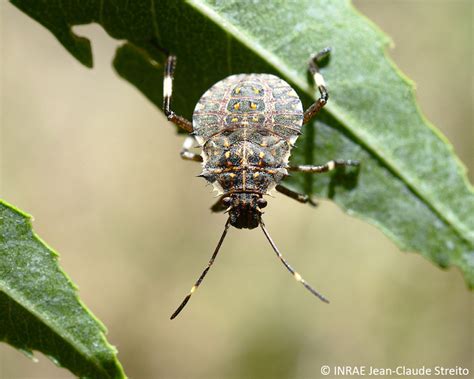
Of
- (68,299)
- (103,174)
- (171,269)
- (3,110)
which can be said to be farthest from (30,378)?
(68,299)

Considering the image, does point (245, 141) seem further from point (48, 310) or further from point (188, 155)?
point (48, 310)

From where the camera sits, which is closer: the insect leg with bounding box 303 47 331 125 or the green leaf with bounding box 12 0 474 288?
the green leaf with bounding box 12 0 474 288

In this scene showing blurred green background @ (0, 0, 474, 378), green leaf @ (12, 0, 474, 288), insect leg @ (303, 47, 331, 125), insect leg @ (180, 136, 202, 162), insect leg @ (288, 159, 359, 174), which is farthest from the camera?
blurred green background @ (0, 0, 474, 378)

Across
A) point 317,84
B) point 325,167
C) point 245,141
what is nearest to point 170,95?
point 245,141

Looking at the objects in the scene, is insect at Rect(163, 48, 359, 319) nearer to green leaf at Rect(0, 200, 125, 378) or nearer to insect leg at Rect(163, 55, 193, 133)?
insect leg at Rect(163, 55, 193, 133)

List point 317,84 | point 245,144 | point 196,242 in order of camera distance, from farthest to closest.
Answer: point 196,242 < point 245,144 < point 317,84

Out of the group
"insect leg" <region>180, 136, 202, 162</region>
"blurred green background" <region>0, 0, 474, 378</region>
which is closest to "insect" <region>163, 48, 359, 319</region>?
"insect leg" <region>180, 136, 202, 162</region>
